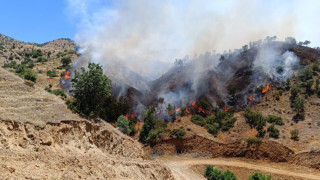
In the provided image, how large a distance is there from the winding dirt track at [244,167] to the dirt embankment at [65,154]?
1021 centimetres

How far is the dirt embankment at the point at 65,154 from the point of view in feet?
46.5

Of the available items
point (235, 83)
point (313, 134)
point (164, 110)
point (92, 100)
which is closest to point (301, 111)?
point (313, 134)

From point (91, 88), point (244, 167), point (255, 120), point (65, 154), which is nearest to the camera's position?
point (65, 154)

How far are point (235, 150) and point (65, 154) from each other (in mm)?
29218

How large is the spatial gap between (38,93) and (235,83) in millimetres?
48857

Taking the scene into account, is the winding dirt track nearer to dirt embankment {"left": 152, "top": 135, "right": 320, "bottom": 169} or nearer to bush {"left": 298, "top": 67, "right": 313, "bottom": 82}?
dirt embankment {"left": 152, "top": 135, "right": 320, "bottom": 169}

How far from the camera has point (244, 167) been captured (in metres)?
37.2

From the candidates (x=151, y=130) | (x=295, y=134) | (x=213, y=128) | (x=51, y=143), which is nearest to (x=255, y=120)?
(x=295, y=134)

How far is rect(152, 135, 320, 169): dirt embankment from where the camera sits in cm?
3769

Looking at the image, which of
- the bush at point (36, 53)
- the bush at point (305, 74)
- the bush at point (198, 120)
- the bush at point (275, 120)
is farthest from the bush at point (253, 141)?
the bush at point (36, 53)

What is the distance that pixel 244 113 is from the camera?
5109 cm

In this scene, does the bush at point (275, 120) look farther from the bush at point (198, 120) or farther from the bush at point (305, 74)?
the bush at point (305, 74)

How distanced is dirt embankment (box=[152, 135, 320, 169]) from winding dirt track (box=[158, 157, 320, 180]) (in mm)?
1073

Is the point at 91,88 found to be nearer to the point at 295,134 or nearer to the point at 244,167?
the point at 244,167
